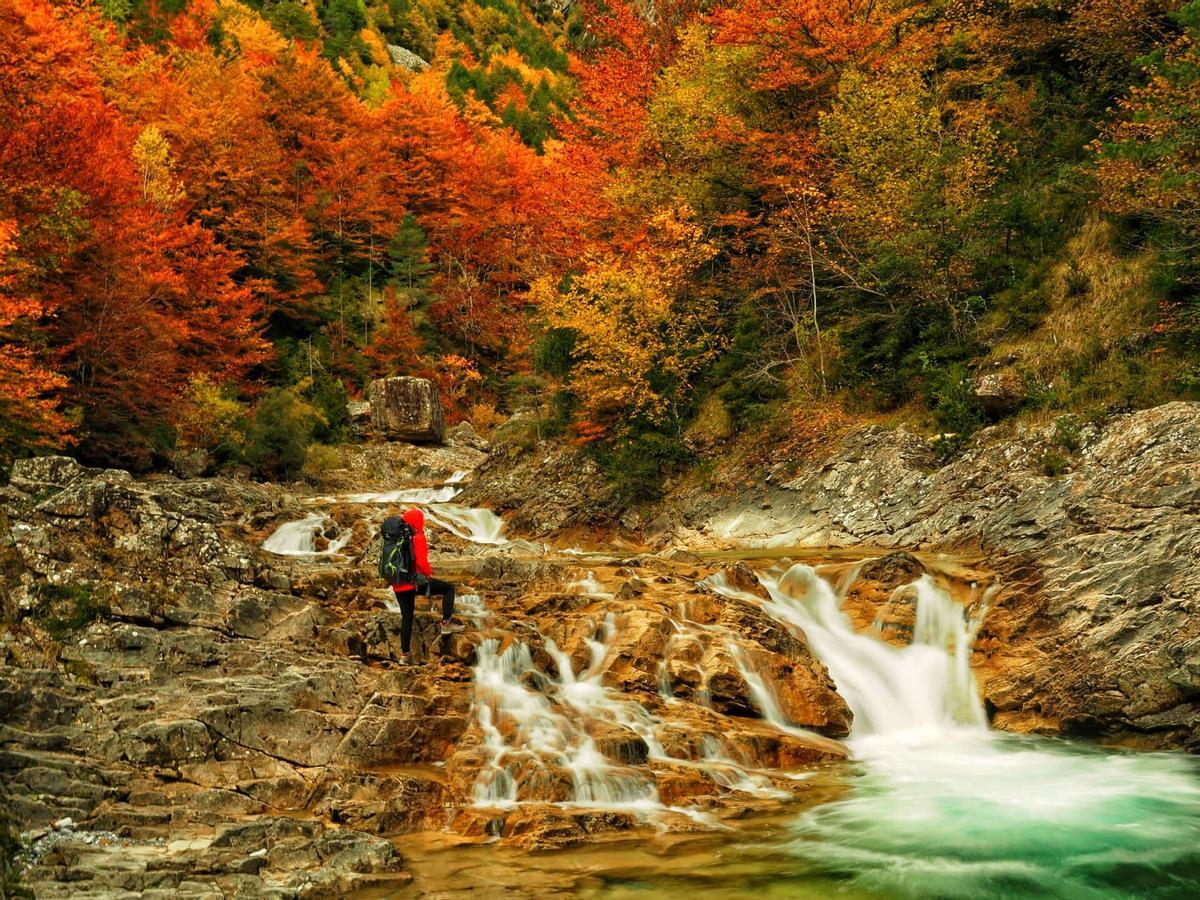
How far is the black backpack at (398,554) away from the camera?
1043cm

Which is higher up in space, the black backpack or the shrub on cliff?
the shrub on cliff

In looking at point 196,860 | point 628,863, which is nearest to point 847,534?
point 628,863

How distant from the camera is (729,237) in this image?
25.7 m

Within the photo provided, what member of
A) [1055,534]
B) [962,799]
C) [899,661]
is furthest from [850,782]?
[1055,534]

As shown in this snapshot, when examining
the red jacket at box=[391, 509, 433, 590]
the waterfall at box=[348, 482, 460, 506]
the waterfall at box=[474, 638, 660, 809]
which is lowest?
the waterfall at box=[474, 638, 660, 809]

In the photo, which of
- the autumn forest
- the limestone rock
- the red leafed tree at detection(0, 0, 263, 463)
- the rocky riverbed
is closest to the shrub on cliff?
the autumn forest

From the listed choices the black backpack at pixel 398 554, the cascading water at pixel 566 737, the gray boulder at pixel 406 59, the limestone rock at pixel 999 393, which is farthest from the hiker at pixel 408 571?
the gray boulder at pixel 406 59

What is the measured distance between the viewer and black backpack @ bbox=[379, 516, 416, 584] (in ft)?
34.2

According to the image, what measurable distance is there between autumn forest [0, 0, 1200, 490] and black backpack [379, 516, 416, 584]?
11.7m

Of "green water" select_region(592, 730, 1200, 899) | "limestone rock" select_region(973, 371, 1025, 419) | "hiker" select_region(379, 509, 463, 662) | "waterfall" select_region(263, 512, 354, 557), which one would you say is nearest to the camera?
"green water" select_region(592, 730, 1200, 899)

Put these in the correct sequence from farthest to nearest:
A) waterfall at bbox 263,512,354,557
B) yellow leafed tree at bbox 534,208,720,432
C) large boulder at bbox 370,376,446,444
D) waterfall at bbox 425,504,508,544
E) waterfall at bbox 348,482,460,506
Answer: large boulder at bbox 370,376,446,444 < waterfall at bbox 348,482,460,506 < waterfall at bbox 425,504,508,544 < yellow leafed tree at bbox 534,208,720,432 < waterfall at bbox 263,512,354,557

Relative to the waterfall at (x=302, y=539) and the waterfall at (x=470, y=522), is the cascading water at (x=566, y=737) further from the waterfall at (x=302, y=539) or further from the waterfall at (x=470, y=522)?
the waterfall at (x=470, y=522)

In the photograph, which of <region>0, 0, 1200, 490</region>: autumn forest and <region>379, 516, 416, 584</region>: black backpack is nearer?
<region>379, 516, 416, 584</region>: black backpack

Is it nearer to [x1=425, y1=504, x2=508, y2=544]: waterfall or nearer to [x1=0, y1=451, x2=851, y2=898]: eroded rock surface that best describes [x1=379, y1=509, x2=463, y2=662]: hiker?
[x1=0, y1=451, x2=851, y2=898]: eroded rock surface
